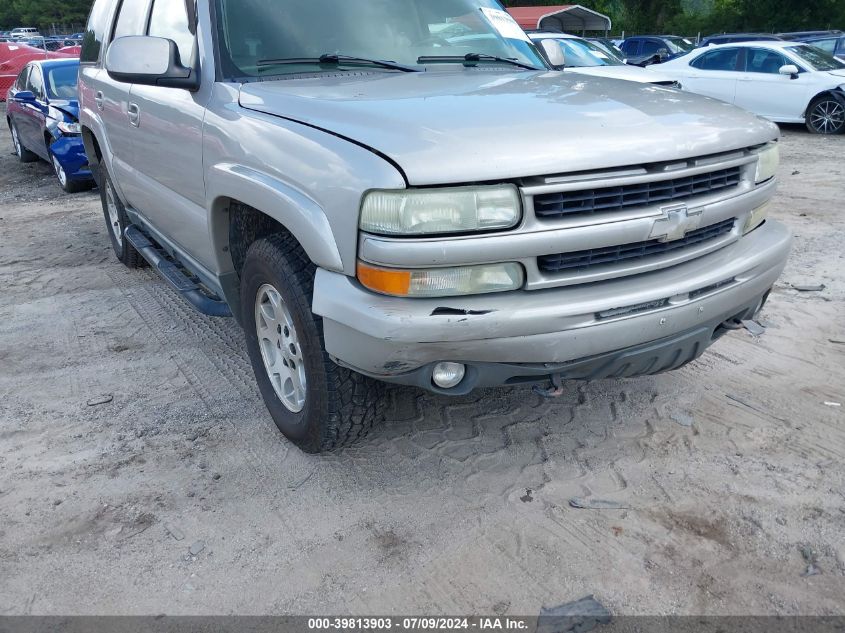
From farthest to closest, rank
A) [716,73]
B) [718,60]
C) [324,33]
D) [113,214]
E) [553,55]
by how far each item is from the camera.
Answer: [718,60] → [716,73] → [113,214] → [553,55] → [324,33]

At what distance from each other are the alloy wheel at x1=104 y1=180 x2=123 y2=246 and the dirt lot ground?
1.48m

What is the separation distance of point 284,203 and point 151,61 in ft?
3.77

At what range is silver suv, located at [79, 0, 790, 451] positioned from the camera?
2311 mm

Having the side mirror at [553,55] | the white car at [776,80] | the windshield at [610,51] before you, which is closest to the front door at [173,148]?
the side mirror at [553,55]

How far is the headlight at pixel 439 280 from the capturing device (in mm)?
2316

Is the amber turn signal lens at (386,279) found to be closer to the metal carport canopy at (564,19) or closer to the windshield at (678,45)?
the windshield at (678,45)

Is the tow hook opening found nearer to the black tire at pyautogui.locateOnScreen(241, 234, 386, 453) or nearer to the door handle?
the black tire at pyautogui.locateOnScreen(241, 234, 386, 453)

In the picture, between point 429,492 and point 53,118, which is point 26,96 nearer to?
point 53,118

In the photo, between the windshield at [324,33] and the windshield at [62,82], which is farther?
the windshield at [62,82]

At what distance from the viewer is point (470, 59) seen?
353 cm

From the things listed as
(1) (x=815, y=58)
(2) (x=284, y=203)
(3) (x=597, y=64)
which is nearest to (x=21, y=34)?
(3) (x=597, y=64)

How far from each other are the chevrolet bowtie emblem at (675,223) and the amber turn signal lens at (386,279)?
0.88 meters

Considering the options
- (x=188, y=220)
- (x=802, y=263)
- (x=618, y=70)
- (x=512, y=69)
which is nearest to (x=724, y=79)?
(x=618, y=70)

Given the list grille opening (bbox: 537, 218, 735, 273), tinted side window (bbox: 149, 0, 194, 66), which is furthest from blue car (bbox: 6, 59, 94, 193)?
grille opening (bbox: 537, 218, 735, 273)
